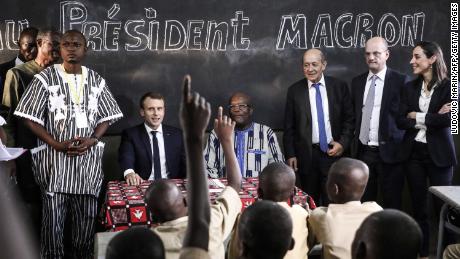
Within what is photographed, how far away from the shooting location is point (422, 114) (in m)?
4.86

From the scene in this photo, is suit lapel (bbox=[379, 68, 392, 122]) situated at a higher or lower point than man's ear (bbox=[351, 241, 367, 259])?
higher

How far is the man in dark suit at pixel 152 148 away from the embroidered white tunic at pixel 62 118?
0.29m

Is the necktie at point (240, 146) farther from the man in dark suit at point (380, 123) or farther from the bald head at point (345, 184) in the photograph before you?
the bald head at point (345, 184)

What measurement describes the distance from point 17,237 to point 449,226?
11.6ft

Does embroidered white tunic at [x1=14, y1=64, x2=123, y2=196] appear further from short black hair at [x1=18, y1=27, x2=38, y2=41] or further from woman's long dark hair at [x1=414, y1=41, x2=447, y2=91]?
woman's long dark hair at [x1=414, y1=41, x2=447, y2=91]

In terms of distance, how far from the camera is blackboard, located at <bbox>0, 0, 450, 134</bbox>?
224 inches

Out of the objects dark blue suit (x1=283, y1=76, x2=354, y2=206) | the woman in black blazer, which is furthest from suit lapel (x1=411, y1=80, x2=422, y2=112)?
dark blue suit (x1=283, y1=76, x2=354, y2=206)

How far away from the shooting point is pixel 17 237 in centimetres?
108

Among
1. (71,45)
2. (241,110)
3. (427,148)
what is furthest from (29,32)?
(427,148)

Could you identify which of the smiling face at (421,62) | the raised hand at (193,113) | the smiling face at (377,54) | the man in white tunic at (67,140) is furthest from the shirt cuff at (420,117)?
the raised hand at (193,113)

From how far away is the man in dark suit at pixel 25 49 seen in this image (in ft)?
17.5

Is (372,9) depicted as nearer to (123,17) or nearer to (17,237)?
(123,17)

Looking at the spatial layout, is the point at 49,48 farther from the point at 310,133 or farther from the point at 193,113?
the point at 193,113

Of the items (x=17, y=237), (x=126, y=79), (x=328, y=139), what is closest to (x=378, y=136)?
(x=328, y=139)
